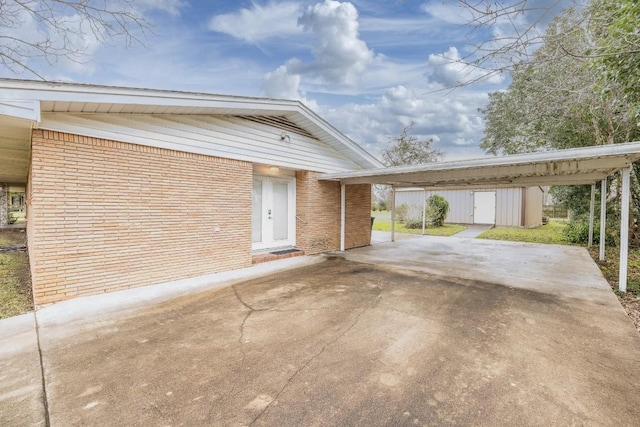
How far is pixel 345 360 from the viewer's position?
116 inches

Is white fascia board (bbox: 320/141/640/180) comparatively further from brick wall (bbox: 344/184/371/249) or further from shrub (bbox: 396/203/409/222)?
shrub (bbox: 396/203/409/222)

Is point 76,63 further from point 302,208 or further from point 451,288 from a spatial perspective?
point 451,288

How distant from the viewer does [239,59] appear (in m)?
9.07

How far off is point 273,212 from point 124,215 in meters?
3.95

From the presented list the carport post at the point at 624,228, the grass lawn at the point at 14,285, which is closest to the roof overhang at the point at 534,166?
the carport post at the point at 624,228

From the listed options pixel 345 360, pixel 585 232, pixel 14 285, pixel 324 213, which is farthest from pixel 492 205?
pixel 14 285

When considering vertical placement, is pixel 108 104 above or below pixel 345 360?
above

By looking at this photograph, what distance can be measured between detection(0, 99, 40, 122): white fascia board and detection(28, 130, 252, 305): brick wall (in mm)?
735

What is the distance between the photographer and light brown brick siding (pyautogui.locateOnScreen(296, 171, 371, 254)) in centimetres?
884

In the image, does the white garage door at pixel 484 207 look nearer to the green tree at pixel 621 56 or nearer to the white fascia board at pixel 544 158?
the white fascia board at pixel 544 158

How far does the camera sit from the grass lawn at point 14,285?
4.50 m

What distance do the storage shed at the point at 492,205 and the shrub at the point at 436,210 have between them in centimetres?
61

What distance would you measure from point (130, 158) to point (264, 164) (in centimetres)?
305

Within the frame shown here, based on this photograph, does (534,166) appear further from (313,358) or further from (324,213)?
(313,358)
